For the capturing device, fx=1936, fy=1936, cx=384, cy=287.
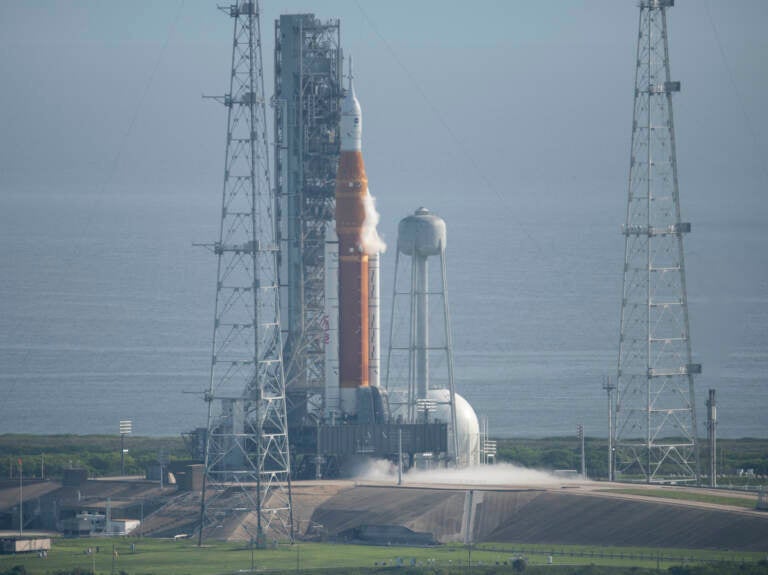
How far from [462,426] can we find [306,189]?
14849 millimetres

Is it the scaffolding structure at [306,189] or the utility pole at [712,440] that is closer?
the utility pole at [712,440]

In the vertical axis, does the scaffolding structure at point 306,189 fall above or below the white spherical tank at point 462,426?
above

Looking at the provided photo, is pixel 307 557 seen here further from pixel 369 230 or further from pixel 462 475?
pixel 369 230

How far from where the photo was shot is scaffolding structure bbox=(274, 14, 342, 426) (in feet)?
332

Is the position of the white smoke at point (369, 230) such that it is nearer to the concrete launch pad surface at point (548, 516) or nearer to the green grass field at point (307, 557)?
the concrete launch pad surface at point (548, 516)

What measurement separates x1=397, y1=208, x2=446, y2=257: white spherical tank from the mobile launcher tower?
1874 mm

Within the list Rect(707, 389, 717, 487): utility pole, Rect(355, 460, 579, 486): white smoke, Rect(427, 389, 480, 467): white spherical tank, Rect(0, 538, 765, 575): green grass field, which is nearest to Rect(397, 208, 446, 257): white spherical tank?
Rect(427, 389, 480, 467): white spherical tank

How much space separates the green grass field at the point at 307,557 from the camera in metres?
78.5

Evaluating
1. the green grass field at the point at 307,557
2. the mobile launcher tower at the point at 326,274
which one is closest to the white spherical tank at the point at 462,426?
the mobile launcher tower at the point at 326,274

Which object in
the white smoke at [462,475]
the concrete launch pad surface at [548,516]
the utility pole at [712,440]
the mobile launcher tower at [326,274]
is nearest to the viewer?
the concrete launch pad surface at [548,516]

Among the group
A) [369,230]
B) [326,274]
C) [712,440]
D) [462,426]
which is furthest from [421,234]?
[712,440]

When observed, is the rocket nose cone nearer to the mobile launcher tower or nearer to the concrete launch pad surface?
the mobile launcher tower

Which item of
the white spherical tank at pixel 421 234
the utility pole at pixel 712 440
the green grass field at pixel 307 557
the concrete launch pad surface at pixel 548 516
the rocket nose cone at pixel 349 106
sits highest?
the rocket nose cone at pixel 349 106

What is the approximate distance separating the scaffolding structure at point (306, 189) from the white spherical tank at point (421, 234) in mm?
4145
